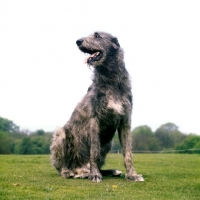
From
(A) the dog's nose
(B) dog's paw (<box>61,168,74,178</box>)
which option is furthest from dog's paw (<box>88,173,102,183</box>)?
(A) the dog's nose

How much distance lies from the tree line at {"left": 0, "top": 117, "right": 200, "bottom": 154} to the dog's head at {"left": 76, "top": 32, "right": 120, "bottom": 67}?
43.8 meters

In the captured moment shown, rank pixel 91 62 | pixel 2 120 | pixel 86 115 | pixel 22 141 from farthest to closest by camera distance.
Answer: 1. pixel 2 120
2. pixel 22 141
3. pixel 86 115
4. pixel 91 62

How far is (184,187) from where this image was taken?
7.26 meters

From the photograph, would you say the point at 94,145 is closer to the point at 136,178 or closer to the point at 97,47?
the point at 136,178

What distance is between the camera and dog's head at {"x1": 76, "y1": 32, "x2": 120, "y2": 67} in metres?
8.50

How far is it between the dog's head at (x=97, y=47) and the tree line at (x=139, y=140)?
4379cm

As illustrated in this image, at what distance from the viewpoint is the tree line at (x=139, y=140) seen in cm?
6342

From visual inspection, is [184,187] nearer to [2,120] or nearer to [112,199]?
[112,199]

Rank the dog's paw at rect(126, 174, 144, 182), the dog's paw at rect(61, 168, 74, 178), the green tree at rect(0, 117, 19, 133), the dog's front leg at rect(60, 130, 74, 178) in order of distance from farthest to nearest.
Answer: the green tree at rect(0, 117, 19, 133)
the dog's front leg at rect(60, 130, 74, 178)
the dog's paw at rect(61, 168, 74, 178)
the dog's paw at rect(126, 174, 144, 182)

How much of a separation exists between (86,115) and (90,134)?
608 mm

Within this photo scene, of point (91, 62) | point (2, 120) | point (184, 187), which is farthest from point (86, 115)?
point (2, 120)

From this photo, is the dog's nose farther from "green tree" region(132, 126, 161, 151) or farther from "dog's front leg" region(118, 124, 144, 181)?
"green tree" region(132, 126, 161, 151)

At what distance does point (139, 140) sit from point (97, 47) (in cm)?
6425

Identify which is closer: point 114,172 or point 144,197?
point 144,197
